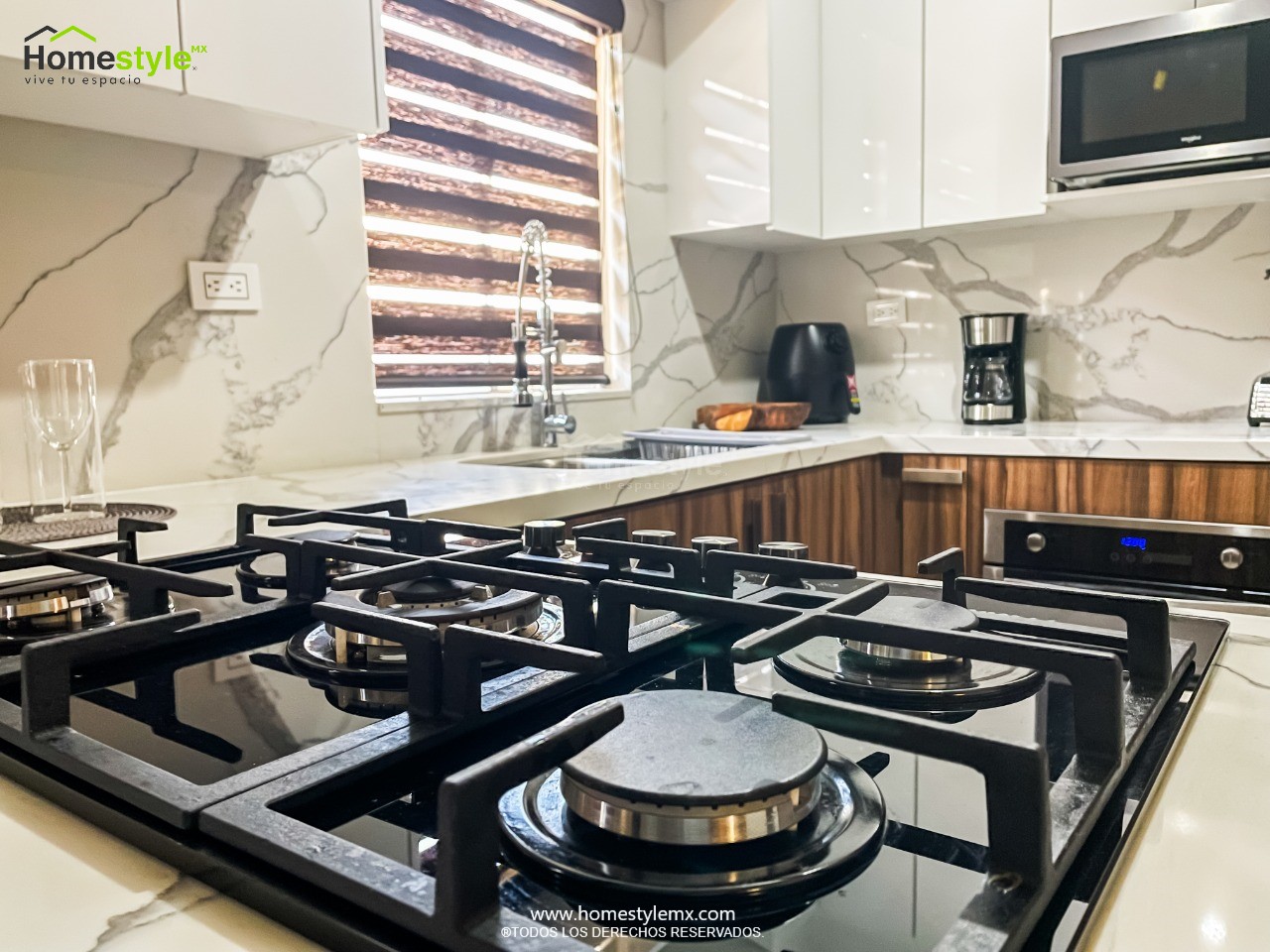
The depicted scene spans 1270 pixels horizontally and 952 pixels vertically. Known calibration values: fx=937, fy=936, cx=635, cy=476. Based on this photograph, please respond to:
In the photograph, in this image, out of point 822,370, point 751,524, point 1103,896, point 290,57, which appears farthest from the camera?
point 822,370

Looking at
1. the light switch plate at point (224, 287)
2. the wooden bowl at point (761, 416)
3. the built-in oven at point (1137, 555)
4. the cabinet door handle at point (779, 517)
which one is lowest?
the built-in oven at point (1137, 555)

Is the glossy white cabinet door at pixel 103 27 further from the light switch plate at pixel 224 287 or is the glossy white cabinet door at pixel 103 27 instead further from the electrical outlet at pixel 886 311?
the electrical outlet at pixel 886 311

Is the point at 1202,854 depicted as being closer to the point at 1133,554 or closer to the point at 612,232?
the point at 1133,554

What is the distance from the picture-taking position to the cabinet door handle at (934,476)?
2252 millimetres

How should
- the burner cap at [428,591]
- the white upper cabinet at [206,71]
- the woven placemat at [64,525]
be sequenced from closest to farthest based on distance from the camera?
the burner cap at [428,591], the woven placemat at [64,525], the white upper cabinet at [206,71]

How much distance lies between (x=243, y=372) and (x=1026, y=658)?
1636 mm

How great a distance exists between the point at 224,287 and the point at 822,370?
5.63 ft

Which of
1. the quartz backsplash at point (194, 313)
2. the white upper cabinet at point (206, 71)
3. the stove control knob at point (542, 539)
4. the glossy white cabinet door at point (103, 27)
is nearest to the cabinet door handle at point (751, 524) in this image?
the quartz backsplash at point (194, 313)

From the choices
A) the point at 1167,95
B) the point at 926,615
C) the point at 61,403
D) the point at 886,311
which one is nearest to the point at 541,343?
the point at 61,403

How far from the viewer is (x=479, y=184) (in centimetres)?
229

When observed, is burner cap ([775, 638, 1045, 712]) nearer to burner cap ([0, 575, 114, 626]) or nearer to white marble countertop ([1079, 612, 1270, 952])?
white marble countertop ([1079, 612, 1270, 952])

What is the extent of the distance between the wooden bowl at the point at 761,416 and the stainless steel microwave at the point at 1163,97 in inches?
33.2

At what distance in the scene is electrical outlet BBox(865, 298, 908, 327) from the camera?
2939 mm

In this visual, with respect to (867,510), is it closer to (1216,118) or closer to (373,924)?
(1216,118)
